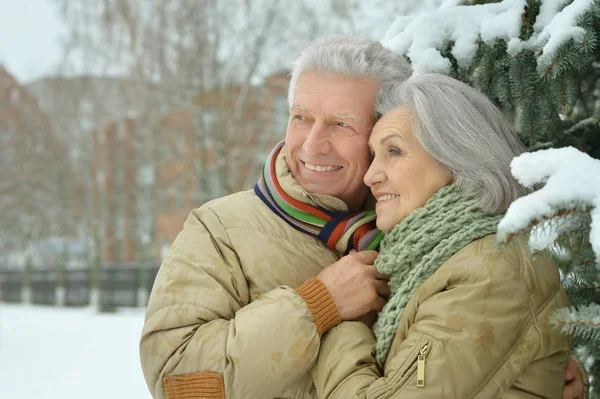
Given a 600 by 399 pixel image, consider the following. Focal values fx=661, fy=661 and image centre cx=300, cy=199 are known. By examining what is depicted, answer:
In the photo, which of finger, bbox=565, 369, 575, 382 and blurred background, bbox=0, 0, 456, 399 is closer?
finger, bbox=565, 369, 575, 382

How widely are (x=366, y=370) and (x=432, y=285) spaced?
0.34 metres

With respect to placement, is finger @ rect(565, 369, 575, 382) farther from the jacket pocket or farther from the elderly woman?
the jacket pocket

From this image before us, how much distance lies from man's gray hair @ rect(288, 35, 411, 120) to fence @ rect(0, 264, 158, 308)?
19.2 m

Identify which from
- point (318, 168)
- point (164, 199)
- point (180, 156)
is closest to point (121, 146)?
point (164, 199)

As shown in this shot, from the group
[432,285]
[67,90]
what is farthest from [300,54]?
[67,90]

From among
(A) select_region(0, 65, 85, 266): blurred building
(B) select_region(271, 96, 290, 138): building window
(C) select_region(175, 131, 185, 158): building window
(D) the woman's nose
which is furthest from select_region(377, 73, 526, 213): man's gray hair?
(A) select_region(0, 65, 85, 266): blurred building

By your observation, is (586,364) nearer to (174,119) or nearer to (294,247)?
(294,247)

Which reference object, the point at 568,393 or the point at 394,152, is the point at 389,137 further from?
the point at 568,393

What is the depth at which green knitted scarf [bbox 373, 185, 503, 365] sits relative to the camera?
2053 mm

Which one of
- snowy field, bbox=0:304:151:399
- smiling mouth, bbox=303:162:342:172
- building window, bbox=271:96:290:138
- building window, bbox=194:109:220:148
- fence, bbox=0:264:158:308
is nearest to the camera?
smiling mouth, bbox=303:162:342:172

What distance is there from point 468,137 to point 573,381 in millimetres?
922

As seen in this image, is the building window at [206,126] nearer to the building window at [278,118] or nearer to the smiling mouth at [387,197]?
the building window at [278,118]

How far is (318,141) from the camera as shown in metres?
2.57

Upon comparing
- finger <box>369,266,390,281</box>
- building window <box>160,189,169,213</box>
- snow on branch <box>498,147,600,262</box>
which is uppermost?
snow on branch <box>498,147,600,262</box>
